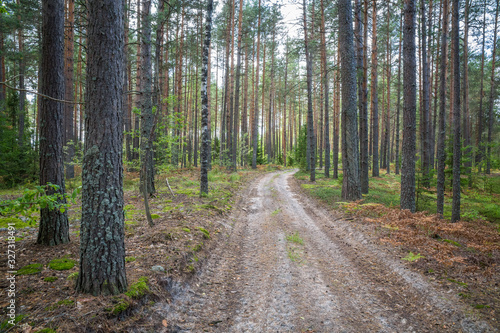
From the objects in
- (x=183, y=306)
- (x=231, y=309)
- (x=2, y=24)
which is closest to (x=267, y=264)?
(x=231, y=309)

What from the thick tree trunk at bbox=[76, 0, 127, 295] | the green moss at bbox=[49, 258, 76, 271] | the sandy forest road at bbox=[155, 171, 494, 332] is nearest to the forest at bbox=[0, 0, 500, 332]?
the thick tree trunk at bbox=[76, 0, 127, 295]

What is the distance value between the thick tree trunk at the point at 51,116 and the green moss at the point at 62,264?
87 cm

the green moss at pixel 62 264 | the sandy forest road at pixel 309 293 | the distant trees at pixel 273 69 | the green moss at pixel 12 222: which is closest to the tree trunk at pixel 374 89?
the distant trees at pixel 273 69

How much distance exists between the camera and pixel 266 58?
2877 centimetres

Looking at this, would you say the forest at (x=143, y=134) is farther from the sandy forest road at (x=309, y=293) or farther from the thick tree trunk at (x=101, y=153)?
the sandy forest road at (x=309, y=293)

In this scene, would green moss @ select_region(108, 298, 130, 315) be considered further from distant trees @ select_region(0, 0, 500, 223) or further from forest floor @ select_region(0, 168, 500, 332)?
distant trees @ select_region(0, 0, 500, 223)

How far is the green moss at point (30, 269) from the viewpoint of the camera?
3.55 meters

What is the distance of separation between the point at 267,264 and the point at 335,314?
1910 mm

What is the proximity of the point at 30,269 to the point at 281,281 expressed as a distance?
13.3 feet

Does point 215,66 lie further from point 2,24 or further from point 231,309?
point 231,309

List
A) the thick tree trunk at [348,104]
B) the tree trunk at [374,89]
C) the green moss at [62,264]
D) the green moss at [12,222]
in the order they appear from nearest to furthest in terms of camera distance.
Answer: the green moss at [62,264] → the green moss at [12,222] → the thick tree trunk at [348,104] → the tree trunk at [374,89]

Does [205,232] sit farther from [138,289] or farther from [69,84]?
[69,84]

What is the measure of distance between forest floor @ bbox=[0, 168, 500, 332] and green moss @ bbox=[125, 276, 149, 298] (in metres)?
0.02

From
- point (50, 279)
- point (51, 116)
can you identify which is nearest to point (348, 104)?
point (51, 116)
